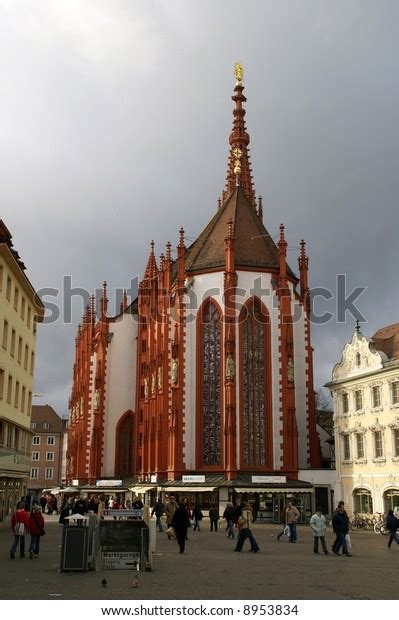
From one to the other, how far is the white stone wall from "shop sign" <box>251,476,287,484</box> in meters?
18.5

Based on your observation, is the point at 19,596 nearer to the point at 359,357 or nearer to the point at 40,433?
the point at 359,357

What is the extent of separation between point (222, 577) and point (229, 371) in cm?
3244

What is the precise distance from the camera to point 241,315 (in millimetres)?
50406

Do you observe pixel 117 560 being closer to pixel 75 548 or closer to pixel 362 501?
pixel 75 548

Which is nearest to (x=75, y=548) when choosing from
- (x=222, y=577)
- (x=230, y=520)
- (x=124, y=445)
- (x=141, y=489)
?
(x=222, y=577)

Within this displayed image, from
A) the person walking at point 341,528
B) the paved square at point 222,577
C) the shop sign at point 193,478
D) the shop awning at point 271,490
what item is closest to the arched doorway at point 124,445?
the shop sign at point 193,478

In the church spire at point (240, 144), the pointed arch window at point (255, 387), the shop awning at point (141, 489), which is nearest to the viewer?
the pointed arch window at point (255, 387)

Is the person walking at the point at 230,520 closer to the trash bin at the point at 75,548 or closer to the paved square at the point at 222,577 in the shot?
the paved square at the point at 222,577

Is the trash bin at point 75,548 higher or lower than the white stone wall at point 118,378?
lower

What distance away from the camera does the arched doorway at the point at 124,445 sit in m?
61.3

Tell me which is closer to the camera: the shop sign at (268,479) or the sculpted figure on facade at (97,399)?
the shop sign at (268,479)

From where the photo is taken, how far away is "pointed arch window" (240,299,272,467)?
159 ft

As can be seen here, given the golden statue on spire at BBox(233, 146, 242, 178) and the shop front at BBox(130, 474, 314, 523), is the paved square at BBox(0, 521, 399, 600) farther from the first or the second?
the golden statue on spire at BBox(233, 146, 242, 178)

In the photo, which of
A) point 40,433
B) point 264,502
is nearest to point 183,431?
point 264,502
